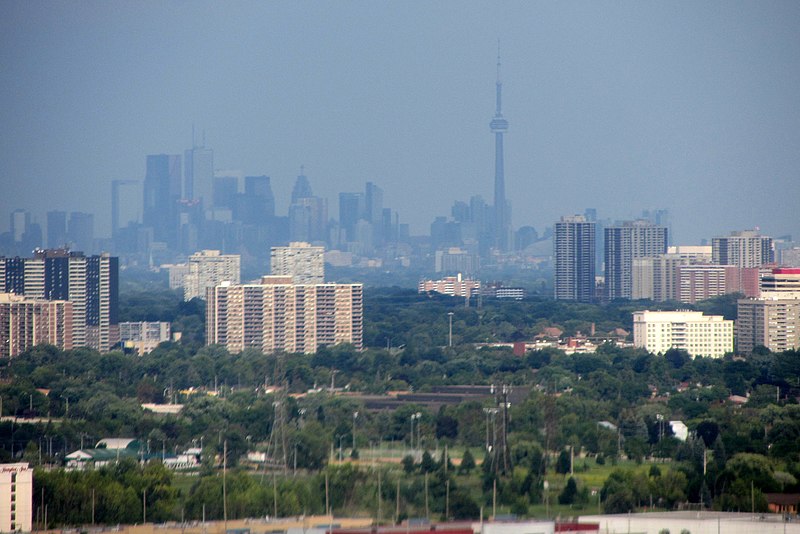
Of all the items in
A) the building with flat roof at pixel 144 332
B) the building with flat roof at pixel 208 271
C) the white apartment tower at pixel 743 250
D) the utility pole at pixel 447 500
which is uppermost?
the white apartment tower at pixel 743 250

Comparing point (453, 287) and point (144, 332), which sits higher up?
point (453, 287)

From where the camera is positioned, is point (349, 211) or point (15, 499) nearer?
point (15, 499)

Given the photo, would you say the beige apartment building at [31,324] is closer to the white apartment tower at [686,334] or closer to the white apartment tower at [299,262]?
the white apartment tower at [686,334]

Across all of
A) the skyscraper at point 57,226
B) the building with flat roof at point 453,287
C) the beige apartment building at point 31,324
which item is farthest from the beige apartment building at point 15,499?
the skyscraper at point 57,226

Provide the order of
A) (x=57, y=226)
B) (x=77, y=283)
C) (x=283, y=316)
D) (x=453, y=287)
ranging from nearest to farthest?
1. (x=283, y=316)
2. (x=77, y=283)
3. (x=453, y=287)
4. (x=57, y=226)

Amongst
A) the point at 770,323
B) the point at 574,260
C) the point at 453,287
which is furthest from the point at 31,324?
the point at 574,260

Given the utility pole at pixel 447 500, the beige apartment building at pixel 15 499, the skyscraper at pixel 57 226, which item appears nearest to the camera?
the beige apartment building at pixel 15 499

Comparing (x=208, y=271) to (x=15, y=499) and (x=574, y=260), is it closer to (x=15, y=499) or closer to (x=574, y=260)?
(x=574, y=260)

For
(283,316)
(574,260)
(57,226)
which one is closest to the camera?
(283,316)
